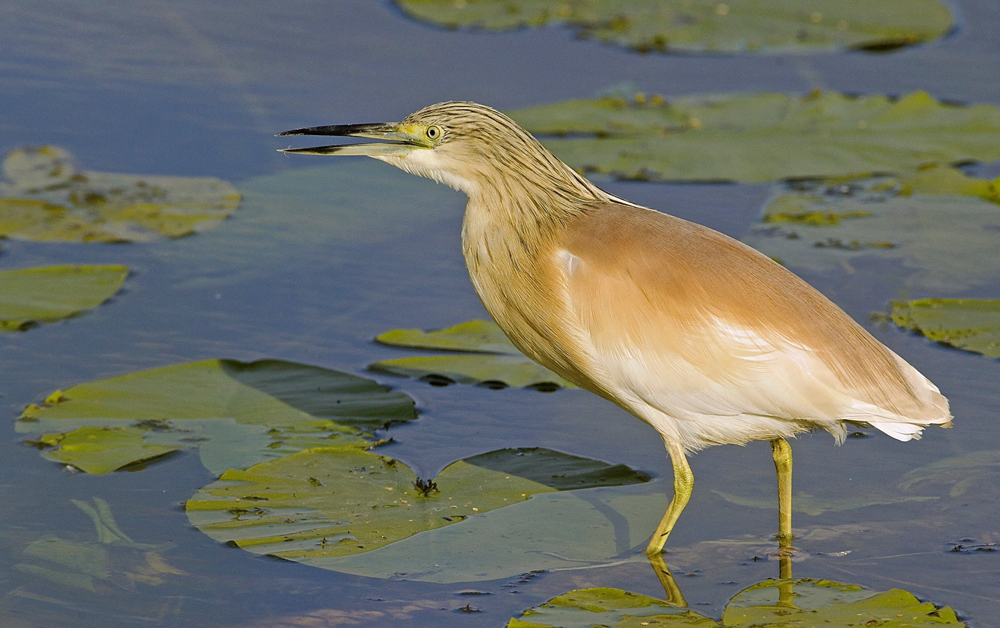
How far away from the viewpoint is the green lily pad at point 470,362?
18.6 ft

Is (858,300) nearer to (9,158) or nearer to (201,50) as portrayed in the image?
(9,158)

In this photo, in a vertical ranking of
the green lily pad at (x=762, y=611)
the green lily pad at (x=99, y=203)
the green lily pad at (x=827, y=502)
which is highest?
the green lily pad at (x=99, y=203)

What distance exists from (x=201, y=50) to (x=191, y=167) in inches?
94.9

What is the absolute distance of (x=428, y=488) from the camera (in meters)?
4.58

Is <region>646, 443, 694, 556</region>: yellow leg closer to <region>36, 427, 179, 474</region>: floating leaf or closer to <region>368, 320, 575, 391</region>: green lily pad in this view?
<region>368, 320, 575, 391</region>: green lily pad

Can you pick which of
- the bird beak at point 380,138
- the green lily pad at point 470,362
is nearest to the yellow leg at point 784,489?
the green lily pad at point 470,362

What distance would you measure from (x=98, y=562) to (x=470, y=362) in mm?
2110

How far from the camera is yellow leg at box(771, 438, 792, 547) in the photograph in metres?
4.57

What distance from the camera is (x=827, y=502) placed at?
4.82 meters

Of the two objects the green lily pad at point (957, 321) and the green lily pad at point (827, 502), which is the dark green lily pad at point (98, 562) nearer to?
the green lily pad at point (827, 502)

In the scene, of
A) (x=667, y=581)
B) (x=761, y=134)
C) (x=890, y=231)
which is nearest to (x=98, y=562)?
(x=667, y=581)

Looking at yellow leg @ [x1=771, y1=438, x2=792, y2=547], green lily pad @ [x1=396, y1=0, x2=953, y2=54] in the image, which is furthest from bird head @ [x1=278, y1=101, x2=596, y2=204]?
green lily pad @ [x1=396, y1=0, x2=953, y2=54]

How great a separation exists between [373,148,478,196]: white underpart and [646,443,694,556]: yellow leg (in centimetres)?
134

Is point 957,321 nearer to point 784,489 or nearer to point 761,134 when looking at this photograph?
point 784,489
